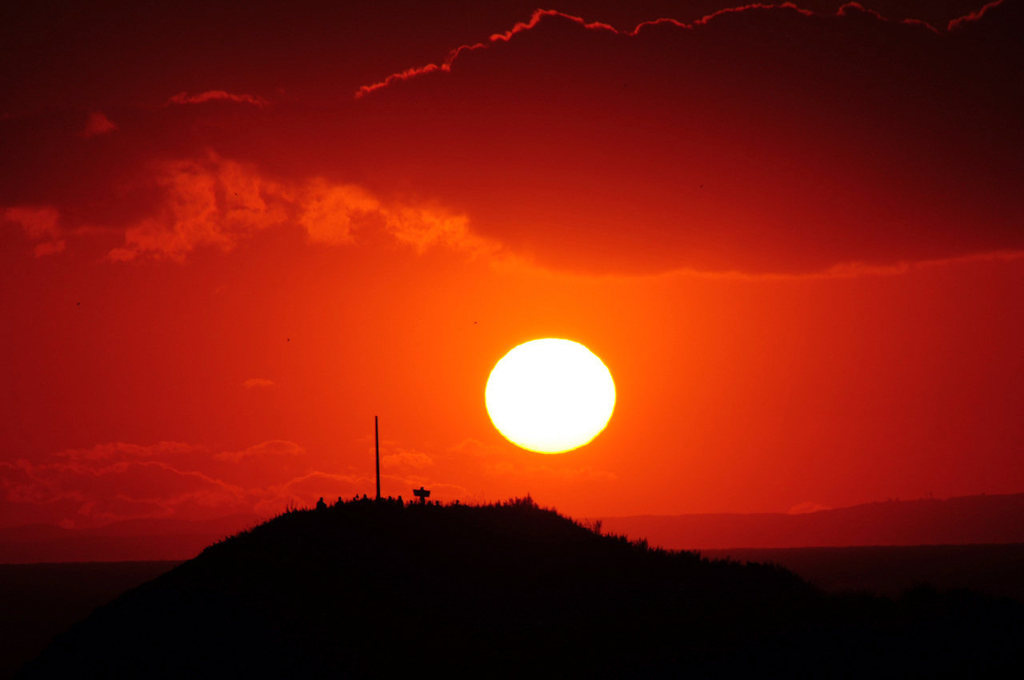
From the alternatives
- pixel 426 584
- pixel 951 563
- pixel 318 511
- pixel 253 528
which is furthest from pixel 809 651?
pixel 951 563

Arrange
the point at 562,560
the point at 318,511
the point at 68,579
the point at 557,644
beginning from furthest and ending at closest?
the point at 68,579 < the point at 318,511 < the point at 562,560 < the point at 557,644

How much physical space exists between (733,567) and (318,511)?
14.2m

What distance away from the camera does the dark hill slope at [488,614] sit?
24016 mm

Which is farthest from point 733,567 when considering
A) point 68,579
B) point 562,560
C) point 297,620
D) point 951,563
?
point 68,579

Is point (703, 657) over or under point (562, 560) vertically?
under

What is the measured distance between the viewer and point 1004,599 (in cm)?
2722

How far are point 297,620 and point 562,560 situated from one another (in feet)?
27.5

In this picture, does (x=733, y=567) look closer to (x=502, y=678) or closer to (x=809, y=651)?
(x=809, y=651)

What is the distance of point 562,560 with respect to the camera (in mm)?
31297

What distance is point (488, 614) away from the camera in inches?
1073

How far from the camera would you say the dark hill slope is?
78.8 ft

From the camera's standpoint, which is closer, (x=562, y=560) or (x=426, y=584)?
(x=426, y=584)

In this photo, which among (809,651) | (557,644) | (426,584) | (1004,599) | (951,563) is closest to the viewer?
(809,651)

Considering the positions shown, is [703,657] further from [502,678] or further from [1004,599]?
[1004,599]
